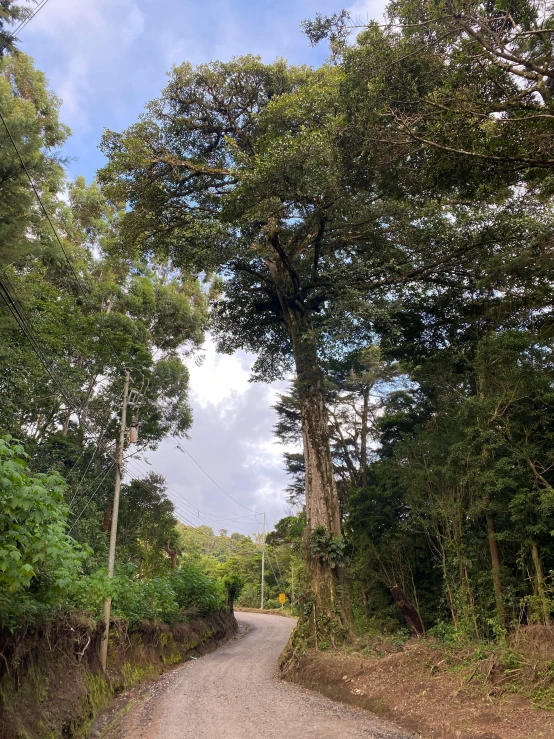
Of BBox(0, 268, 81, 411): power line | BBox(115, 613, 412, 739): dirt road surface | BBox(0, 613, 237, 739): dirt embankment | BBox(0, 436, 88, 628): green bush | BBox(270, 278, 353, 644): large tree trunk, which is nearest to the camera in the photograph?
BBox(0, 436, 88, 628): green bush

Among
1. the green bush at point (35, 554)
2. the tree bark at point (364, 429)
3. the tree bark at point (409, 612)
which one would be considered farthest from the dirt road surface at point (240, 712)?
the tree bark at point (364, 429)

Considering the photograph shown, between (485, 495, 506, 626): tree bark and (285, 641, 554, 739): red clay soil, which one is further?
(485, 495, 506, 626): tree bark

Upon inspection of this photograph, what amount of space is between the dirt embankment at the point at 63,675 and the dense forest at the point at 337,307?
38 cm

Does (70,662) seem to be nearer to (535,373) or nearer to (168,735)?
(168,735)

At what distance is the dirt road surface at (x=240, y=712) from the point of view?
5.81 metres

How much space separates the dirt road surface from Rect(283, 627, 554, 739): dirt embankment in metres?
0.32

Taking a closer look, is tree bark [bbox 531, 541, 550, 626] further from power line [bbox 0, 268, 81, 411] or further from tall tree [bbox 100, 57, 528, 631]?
power line [bbox 0, 268, 81, 411]

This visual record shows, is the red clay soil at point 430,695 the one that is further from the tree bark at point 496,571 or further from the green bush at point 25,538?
the green bush at point 25,538

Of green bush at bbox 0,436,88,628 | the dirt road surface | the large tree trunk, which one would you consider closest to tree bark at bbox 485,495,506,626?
the large tree trunk

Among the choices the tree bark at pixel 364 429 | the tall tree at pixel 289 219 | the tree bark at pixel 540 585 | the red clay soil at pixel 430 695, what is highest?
the tall tree at pixel 289 219

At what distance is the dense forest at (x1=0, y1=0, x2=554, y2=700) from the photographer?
5.51 m

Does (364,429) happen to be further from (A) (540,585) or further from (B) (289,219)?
(A) (540,585)

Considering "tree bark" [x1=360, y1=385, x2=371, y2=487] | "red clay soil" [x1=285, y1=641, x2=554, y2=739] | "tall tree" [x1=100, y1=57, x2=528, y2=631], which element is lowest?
"red clay soil" [x1=285, y1=641, x2=554, y2=739]

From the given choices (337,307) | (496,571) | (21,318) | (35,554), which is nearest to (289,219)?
(337,307)
